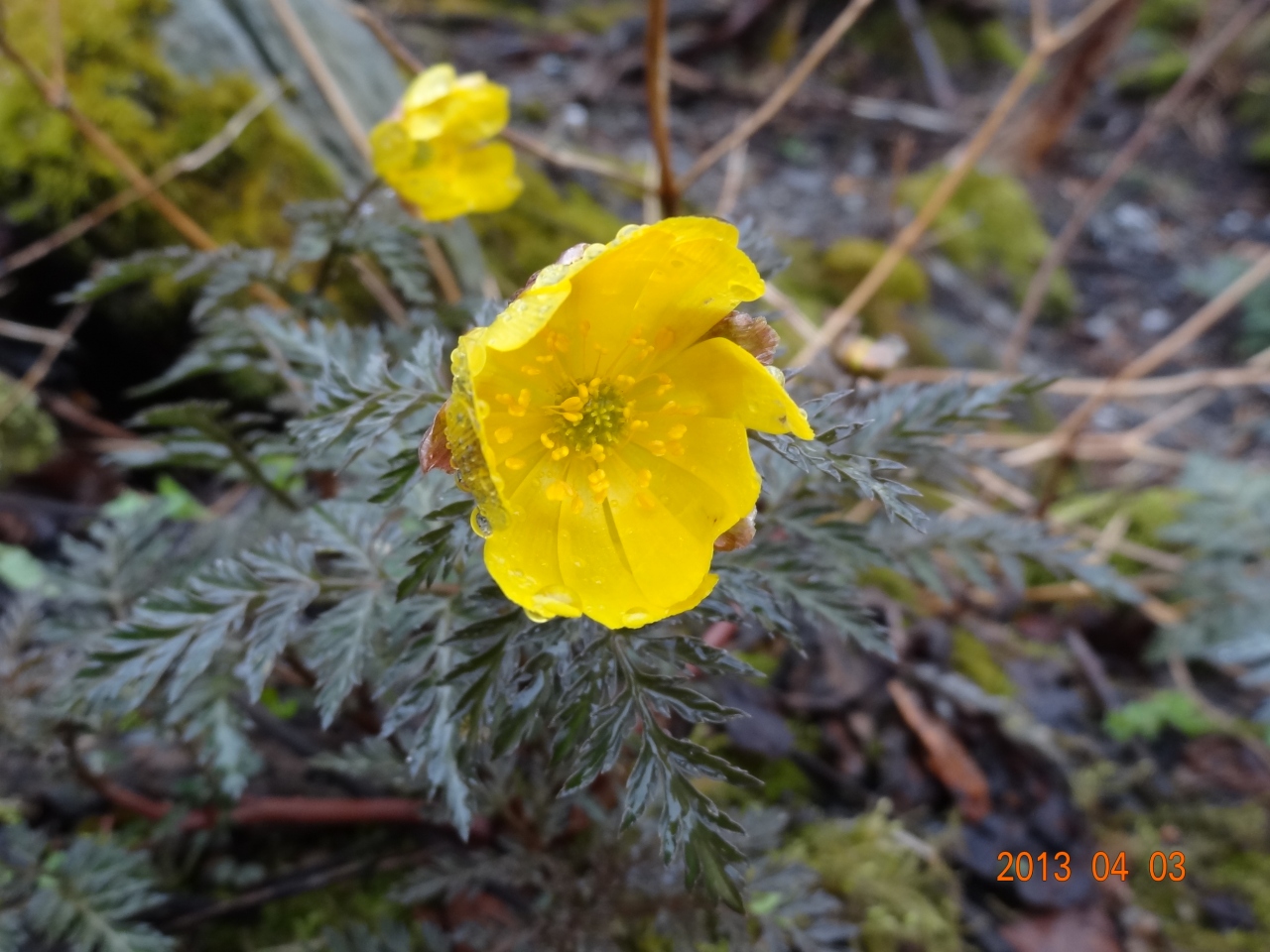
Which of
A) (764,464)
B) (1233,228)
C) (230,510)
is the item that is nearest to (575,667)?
(764,464)

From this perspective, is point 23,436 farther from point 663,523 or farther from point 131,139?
point 663,523

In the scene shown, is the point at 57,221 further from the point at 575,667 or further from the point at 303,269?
the point at 575,667

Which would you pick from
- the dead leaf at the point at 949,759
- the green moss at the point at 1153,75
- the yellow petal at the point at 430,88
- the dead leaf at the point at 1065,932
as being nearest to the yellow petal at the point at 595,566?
the yellow petal at the point at 430,88

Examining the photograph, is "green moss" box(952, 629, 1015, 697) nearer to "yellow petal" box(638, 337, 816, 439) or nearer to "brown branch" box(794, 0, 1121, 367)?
"brown branch" box(794, 0, 1121, 367)

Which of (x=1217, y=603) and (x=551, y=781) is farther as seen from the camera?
(x=1217, y=603)

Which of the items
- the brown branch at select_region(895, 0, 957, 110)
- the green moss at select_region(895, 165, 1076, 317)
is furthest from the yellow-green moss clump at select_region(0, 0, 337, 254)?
the brown branch at select_region(895, 0, 957, 110)

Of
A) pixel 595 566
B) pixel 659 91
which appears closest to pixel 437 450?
pixel 595 566
